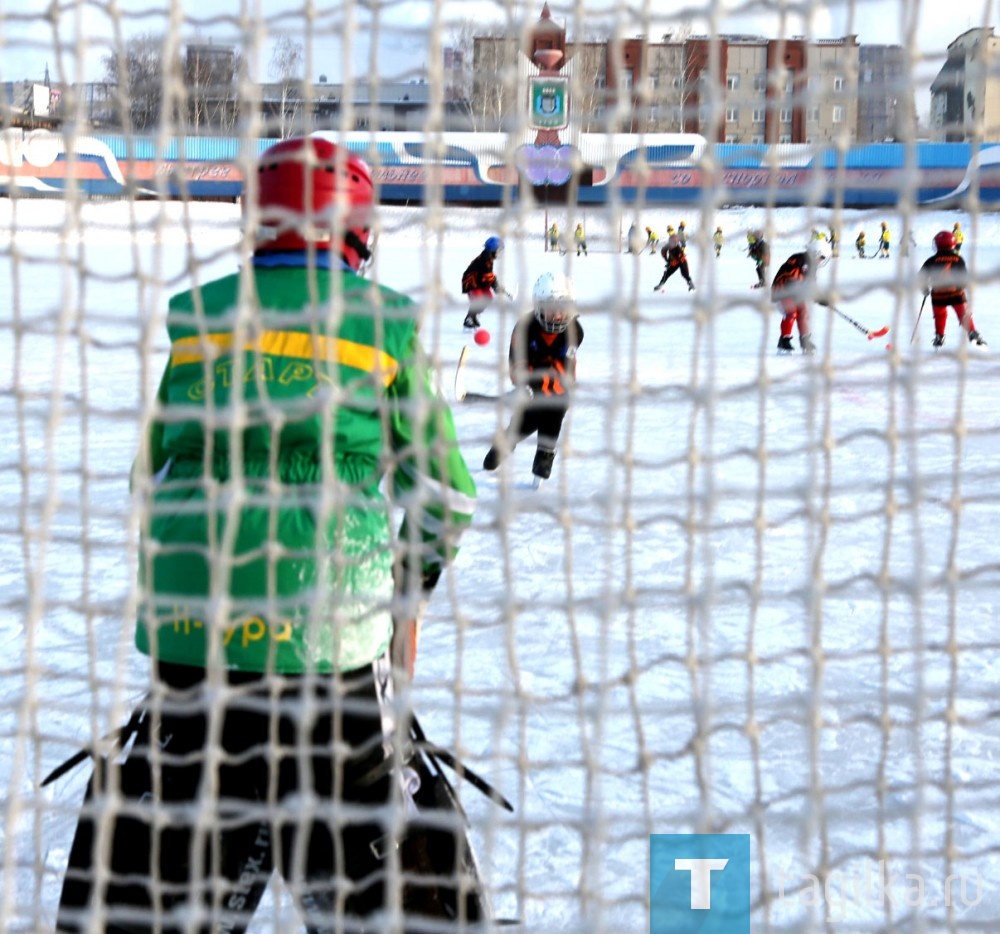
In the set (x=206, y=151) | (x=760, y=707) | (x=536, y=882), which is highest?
(x=206, y=151)

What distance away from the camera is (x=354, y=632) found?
5.68 feet

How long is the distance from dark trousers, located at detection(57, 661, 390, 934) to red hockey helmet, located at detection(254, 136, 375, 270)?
2.09ft

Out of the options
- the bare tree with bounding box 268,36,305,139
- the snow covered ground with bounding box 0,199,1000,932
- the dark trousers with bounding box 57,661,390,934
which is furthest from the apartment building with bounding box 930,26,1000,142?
the dark trousers with bounding box 57,661,390,934

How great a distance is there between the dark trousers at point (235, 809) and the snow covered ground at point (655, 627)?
0.38 feet

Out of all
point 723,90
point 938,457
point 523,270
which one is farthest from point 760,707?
point 938,457

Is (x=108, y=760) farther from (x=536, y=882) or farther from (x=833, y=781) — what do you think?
(x=833, y=781)

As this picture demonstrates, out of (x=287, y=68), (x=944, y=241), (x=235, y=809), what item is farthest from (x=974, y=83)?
(x=944, y=241)

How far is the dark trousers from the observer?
1693mm

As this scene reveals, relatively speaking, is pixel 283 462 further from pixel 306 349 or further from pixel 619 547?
pixel 619 547

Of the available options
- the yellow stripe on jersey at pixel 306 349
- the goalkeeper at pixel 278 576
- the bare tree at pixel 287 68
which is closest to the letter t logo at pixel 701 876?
the goalkeeper at pixel 278 576

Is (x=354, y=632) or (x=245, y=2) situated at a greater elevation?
(x=245, y=2)

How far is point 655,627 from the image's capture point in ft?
12.9

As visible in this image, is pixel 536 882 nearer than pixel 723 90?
No

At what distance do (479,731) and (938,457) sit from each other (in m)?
4.22
